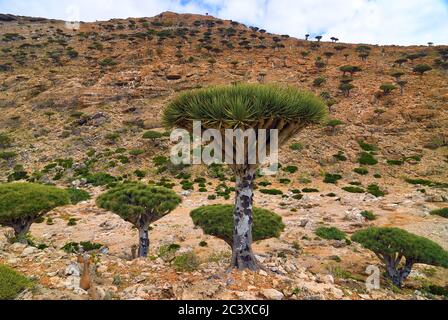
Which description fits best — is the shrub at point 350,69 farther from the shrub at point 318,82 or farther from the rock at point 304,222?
the rock at point 304,222

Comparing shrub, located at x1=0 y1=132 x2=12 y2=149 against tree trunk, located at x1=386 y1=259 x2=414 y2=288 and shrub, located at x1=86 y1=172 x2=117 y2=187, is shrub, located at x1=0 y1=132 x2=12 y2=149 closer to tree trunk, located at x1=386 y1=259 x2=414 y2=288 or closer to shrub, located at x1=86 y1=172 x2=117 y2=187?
shrub, located at x1=86 y1=172 x2=117 y2=187

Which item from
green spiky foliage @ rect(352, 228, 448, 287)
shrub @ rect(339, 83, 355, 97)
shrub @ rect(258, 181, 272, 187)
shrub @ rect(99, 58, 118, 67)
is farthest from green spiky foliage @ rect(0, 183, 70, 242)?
shrub @ rect(99, 58, 118, 67)

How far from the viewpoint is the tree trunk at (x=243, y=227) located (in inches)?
363

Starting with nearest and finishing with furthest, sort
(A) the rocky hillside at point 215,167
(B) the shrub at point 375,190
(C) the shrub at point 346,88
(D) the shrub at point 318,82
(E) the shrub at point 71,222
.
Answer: (A) the rocky hillside at point 215,167 < (E) the shrub at point 71,222 < (B) the shrub at point 375,190 < (C) the shrub at point 346,88 < (D) the shrub at point 318,82

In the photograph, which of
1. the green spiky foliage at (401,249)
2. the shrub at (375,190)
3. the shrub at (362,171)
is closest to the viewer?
the green spiky foliage at (401,249)

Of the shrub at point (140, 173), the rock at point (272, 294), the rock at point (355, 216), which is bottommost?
the rock at point (355, 216)

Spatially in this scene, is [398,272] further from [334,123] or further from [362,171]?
[334,123]

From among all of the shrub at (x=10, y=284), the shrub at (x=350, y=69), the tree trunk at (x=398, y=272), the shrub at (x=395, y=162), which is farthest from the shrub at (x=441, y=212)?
the shrub at (x=350, y=69)

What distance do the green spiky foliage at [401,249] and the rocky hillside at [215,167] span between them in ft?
3.52

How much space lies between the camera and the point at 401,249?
42.1 ft

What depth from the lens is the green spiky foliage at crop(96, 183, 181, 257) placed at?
14.6m

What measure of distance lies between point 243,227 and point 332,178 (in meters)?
24.8

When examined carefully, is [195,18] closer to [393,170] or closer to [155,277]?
[393,170]

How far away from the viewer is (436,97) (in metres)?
44.0
